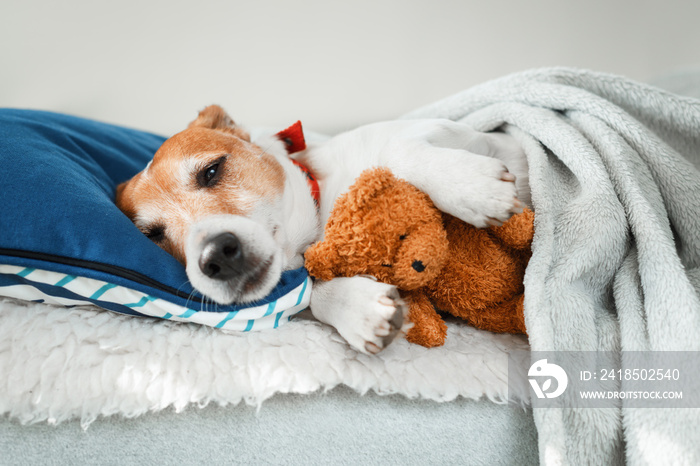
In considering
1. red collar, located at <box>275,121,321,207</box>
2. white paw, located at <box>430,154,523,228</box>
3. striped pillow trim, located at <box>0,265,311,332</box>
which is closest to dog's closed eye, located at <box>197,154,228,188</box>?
red collar, located at <box>275,121,321,207</box>

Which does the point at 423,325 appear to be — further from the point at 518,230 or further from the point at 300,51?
the point at 300,51

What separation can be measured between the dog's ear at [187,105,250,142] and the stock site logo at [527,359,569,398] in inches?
45.2

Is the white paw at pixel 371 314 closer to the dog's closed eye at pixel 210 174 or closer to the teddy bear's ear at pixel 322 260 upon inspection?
the teddy bear's ear at pixel 322 260

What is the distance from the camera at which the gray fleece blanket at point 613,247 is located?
0.77 m

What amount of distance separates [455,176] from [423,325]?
347mm

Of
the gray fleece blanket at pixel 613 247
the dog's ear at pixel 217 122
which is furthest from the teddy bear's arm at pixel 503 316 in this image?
the dog's ear at pixel 217 122

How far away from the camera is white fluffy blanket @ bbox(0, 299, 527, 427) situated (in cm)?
83

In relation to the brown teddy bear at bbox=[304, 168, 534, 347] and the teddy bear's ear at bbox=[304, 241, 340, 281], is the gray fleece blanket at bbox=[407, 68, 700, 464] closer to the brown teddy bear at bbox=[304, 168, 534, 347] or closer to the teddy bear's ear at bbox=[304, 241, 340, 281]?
the brown teddy bear at bbox=[304, 168, 534, 347]

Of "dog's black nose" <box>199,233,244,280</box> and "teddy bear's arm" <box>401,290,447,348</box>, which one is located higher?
"dog's black nose" <box>199,233,244,280</box>

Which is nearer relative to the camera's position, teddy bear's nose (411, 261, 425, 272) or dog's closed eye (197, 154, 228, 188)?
teddy bear's nose (411, 261, 425, 272)

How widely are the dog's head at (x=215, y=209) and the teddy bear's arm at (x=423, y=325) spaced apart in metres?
0.33

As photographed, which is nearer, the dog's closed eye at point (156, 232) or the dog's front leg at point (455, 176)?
the dog's front leg at point (455, 176)

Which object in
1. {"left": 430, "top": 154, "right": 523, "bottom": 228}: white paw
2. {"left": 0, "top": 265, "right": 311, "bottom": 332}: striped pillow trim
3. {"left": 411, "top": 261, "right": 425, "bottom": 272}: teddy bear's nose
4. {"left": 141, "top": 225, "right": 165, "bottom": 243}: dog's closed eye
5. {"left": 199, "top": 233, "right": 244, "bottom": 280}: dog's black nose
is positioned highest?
{"left": 430, "top": 154, "right": 523, "bottom": 228}: white paw

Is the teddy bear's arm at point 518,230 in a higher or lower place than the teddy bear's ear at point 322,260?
higher
